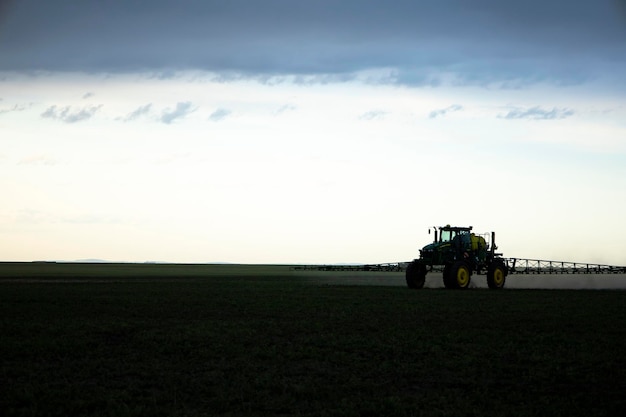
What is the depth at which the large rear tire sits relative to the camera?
40750 millimetres

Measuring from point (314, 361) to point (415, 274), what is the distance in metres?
28.4

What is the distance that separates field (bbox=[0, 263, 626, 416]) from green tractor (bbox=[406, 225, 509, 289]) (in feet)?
49.2

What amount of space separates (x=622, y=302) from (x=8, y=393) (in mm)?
27444

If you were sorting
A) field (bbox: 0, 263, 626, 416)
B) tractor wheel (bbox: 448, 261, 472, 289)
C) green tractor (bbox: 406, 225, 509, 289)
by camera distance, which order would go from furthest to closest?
green tractor (bbox: 406, 225, 509, 289) → tractor wheel (bbox: 448, 261, 472, 289) → field (bbox: 0, 263, 626, 416)

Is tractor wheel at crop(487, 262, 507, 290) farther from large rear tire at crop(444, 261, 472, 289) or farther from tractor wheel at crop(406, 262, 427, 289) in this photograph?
tractor wheel at crop(406, 262, 427, 289)

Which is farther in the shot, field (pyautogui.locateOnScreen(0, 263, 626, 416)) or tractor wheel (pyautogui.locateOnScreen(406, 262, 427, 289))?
tractor wheel (pyautogui.locateOnScreen(406, 262, 427, 289))

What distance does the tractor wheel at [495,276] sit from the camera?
1730 inches

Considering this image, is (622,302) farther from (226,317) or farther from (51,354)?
(51,354)

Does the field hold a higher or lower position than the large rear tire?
lower

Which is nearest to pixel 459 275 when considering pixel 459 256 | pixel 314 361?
pixel 459 256

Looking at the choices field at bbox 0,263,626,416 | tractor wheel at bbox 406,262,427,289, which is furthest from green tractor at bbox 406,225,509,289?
field at bbox 0,263,626,416

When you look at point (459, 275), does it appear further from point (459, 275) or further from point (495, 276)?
point (495, 276)

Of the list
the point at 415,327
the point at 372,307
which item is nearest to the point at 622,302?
the point at 372,307

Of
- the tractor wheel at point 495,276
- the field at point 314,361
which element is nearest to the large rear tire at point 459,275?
the tractor wheel at point 495,276
